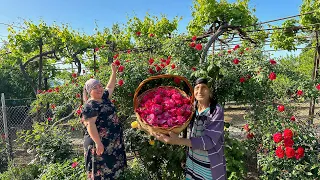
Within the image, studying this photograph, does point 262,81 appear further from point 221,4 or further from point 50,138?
point 221,4

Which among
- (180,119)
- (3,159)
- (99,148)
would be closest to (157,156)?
(99,148)

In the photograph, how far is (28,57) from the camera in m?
7.15

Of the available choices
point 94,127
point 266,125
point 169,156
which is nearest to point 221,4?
point 266,125

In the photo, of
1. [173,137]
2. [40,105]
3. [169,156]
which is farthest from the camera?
[40,105]

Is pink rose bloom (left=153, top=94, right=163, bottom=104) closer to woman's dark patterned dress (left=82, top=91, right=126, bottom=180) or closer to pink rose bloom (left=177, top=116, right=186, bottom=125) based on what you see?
pink rose bloom (left=177, top=116, right=186, bottom=125)

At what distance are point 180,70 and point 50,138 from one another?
7.48 feet

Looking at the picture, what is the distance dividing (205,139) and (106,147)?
1024 mm

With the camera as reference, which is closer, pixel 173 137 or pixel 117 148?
pixel 173 137

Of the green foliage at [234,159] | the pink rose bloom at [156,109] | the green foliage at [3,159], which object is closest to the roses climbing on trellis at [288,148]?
the green foliage at [234,159]

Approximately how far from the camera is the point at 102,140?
85.0 inches

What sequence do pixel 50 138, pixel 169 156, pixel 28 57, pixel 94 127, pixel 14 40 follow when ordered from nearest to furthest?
pixel 94 127 → pixel 169 156 → pixel 50 138 → pixel 14 40 → pixel 28 57

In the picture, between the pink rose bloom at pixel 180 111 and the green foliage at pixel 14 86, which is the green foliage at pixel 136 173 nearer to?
the pink rose bloom at pixel 180 111

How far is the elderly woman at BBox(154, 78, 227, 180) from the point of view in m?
1.58

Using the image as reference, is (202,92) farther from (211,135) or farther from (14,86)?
(14,86)
